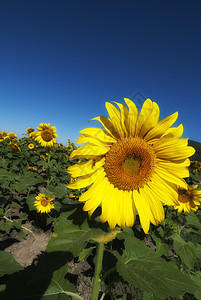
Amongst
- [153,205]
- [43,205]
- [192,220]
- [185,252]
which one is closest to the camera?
[153,205]

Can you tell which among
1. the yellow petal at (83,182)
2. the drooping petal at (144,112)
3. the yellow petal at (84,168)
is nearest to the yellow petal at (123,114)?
the drooping petal at (144,112)

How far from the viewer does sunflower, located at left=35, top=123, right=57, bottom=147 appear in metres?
7.46

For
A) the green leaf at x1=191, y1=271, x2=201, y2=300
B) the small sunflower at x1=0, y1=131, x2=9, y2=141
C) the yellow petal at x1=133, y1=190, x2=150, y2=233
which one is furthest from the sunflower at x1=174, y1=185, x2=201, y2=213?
the small sunflower at x1=0, y1=131, x2=9, y2=141

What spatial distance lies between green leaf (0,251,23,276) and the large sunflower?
0.77 meters

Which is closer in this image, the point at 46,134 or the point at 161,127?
the point at 161,127

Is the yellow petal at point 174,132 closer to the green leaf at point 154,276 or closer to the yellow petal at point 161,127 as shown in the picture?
the yellow petal at point 161,127

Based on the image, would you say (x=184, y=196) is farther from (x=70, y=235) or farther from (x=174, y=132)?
(x=70, y=235)

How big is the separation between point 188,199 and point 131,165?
3.12m

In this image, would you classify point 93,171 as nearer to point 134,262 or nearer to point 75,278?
point 134,262

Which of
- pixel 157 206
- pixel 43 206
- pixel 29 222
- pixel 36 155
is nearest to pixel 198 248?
pixel 157 206

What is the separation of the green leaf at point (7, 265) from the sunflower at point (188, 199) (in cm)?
366

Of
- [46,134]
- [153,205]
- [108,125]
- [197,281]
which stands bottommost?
[197,281]

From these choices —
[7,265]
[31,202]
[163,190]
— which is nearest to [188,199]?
[163,190]

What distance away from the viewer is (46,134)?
741cm
